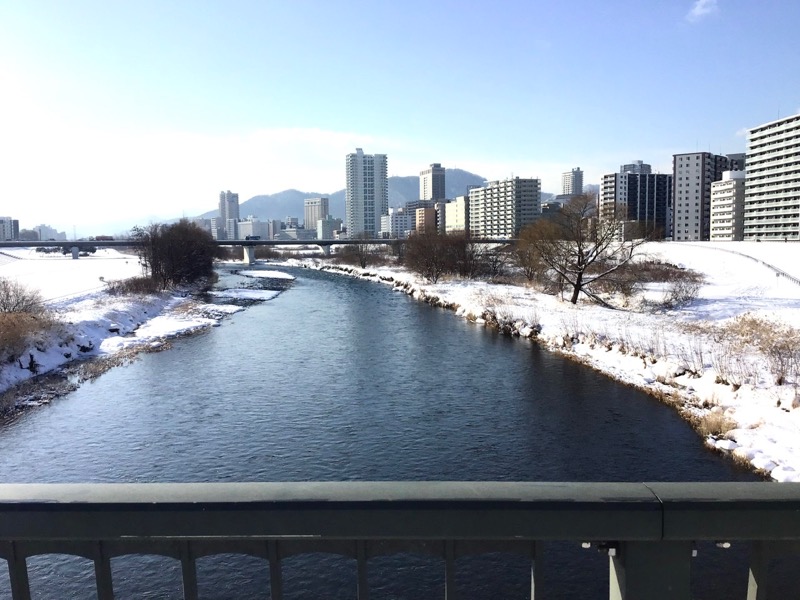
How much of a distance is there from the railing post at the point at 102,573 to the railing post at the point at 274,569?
2.07ft

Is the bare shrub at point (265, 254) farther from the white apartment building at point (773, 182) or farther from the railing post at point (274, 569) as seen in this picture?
the railing post at point (274, 569)

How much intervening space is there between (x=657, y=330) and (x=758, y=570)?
26385 millimetres

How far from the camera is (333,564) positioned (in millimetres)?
9250

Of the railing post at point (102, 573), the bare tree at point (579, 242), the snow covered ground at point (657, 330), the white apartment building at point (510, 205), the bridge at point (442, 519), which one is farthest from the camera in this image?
the white apartment building at point (510, 205)

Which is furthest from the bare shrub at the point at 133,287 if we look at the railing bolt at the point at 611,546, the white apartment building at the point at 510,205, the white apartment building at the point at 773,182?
the white apartment building at the point at 510,205

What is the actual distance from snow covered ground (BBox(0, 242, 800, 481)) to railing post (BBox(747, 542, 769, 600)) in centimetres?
1143

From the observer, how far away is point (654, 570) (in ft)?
7.67

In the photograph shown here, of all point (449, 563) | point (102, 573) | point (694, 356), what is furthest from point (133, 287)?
point (449, 563)

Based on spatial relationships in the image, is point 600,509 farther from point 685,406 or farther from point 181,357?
point 181,357

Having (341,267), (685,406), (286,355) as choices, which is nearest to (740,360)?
(685,406)

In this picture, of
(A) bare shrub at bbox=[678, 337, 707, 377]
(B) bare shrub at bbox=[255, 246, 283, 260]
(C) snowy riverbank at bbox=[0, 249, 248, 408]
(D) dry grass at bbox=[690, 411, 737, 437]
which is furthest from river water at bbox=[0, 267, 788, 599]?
(B) bare shrub at bbox=[255, 246, 283, 260]

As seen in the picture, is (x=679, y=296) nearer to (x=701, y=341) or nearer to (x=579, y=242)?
(x=579, y=242)

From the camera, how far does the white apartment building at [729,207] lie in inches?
4240

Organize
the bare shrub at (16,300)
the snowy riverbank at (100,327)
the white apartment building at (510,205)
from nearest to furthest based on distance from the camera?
1. the snowy riverbank at (100,327)
2. the bare shrub at (16,300)
3. the white apartment building at (510,205)
